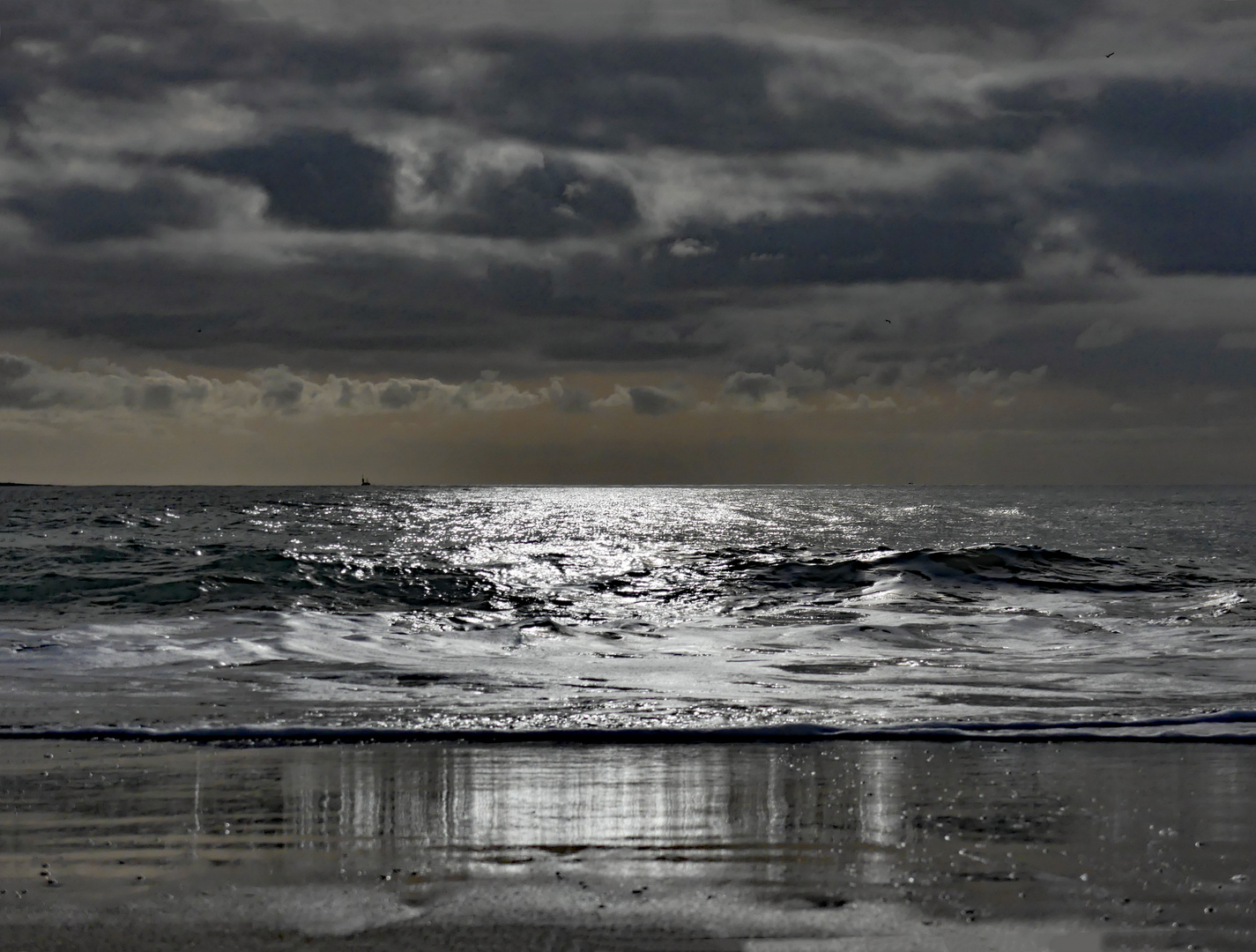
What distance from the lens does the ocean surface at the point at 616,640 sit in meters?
9.40

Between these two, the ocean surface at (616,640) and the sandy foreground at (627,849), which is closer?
the sandy foreground at (627,849)

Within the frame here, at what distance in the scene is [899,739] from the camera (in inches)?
331

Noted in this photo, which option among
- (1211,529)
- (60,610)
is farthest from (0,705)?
(1211,529)

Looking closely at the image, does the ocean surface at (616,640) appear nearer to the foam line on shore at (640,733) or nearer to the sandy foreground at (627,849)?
the foam line on shore at (640,733)

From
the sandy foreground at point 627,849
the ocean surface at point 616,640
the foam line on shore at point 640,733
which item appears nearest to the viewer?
the sandy foreground at point 627,849

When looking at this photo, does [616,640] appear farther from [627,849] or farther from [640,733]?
[627,849]

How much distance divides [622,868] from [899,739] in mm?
4028

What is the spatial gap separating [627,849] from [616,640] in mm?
10978

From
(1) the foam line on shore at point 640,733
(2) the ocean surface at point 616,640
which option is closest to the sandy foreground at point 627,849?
(1) the foam line on shore at point 640,733

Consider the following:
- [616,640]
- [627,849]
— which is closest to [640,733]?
[627,849]

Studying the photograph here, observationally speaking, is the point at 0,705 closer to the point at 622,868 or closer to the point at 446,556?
the point at 622,868

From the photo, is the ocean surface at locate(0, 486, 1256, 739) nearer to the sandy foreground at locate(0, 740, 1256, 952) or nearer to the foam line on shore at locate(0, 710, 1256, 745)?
the foam line on shore at locate(0, 710, 1256, 745)

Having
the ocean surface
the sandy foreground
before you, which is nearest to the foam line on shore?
the ocean surface

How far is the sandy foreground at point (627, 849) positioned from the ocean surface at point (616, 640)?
1185mm
